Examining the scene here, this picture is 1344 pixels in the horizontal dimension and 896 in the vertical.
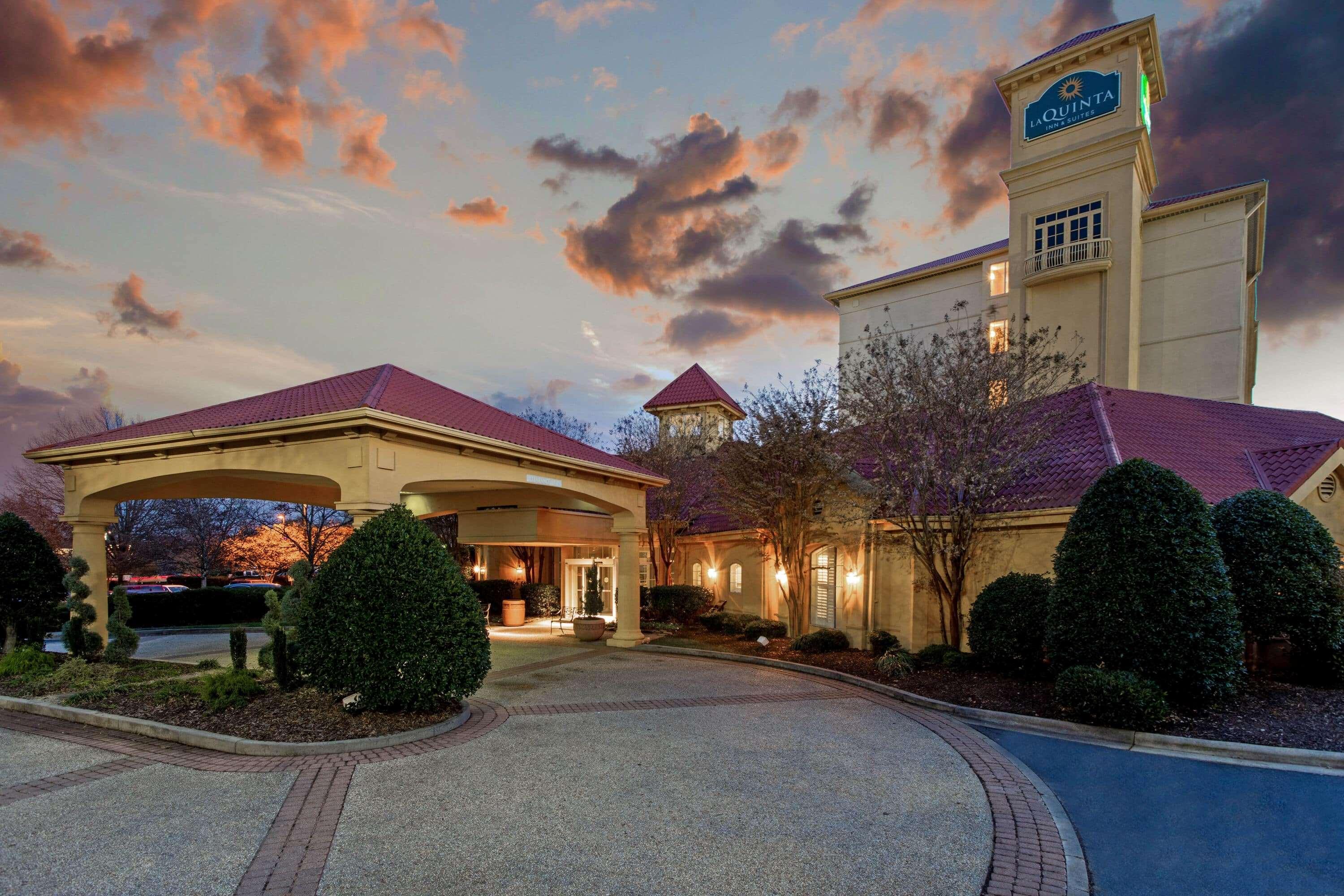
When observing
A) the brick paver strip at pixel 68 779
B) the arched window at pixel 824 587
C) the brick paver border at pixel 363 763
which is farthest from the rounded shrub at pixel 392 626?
the arched window at pixel 824 587

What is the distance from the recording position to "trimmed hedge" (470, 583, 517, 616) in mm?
23094

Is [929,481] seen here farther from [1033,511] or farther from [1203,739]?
[1203,739]

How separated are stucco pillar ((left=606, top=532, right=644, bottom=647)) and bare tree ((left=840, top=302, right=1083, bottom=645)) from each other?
588cm

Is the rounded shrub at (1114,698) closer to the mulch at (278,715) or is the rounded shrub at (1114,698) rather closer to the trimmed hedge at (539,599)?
the mulch at (278,715)

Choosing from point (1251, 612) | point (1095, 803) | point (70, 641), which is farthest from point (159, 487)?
point (1251, 612)

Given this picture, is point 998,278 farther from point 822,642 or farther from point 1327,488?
point 822,642

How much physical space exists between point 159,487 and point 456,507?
7.10 m

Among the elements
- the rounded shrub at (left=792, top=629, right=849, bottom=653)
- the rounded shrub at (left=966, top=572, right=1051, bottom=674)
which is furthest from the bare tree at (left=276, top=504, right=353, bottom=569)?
the rounded shrub at (left=966, top=572, right=1051, bottom=674)

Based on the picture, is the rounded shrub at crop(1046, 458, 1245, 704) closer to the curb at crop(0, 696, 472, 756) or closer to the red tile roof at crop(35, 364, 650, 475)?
the curb at crop(0, 696, 472, 756)

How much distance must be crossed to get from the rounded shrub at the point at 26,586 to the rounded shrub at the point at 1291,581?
20.2m

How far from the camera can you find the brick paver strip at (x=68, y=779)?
626 centimetres

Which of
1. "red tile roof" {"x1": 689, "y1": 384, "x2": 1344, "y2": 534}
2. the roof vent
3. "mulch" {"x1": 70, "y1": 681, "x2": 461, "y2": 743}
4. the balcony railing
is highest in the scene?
the balcony railing

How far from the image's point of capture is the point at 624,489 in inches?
655

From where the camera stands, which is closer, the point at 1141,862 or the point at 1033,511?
the point at 1141,862
